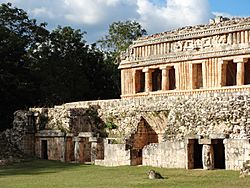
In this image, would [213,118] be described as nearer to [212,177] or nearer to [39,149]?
[212,177]

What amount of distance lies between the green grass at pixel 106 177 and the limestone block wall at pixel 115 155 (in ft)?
2.99

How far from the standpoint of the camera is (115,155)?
26.1 meters

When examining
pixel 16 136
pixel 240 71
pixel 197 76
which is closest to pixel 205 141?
pixel 240 71

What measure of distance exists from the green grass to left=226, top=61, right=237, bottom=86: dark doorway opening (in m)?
10.8

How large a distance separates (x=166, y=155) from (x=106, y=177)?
3546mm

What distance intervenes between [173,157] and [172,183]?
17.1ft

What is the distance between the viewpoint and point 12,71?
37.6m

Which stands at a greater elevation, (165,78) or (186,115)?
(165,78)

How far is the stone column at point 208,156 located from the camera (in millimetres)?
21688

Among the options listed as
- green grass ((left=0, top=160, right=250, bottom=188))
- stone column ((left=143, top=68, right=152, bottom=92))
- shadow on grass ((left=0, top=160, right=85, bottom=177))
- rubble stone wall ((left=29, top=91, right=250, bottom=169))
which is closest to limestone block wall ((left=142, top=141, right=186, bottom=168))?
rubble stone wall ((left=29, top=91, right=250, bottom=169))

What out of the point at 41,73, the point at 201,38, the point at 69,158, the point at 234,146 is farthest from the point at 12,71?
the point at 234,146

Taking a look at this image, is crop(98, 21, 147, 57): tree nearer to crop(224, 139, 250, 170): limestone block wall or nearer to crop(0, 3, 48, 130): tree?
crop(0, 3, 48, 130): tree

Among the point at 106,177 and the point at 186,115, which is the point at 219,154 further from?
the point at 106,177

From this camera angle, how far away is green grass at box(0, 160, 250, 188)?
58.1ft
